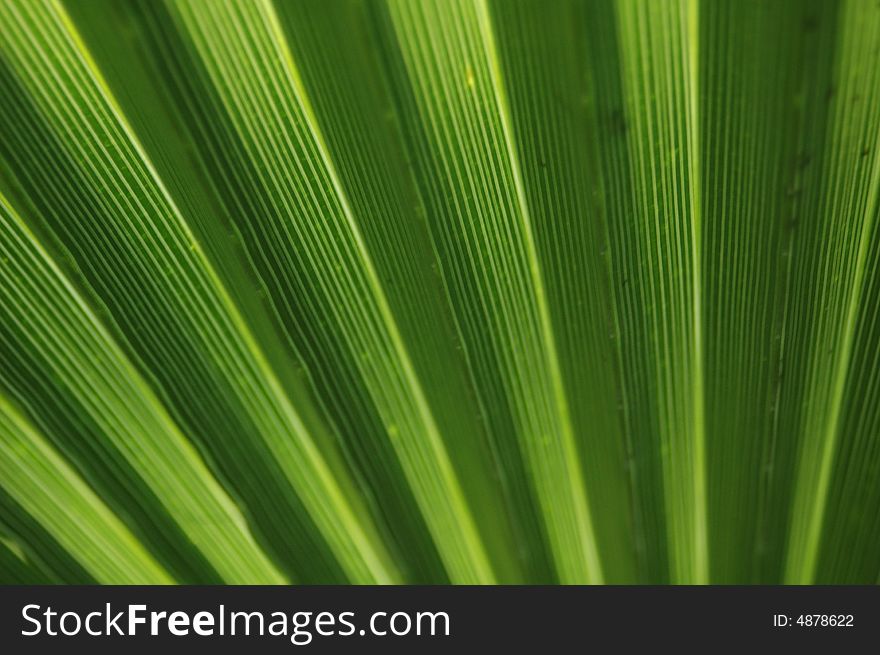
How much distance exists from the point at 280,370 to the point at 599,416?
0.30 meters

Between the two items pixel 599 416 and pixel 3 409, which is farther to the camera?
pixel 599 416

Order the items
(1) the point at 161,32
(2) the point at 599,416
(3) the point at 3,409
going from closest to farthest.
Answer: (1) the point at 161,32
(3) the point at 3,409
(2) the point at 599,416

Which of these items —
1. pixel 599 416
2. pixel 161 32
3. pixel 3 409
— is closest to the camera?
pixel 161 32

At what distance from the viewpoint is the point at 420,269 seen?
1.65ft

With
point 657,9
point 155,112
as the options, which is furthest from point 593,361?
point 155,112

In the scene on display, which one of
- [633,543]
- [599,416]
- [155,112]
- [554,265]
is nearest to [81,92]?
[155,112]

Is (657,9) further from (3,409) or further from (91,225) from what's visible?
(3,409)

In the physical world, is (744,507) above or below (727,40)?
below

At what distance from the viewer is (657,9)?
15.8 inches

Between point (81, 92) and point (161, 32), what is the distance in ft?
0.21

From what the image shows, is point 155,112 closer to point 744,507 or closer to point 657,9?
point 657,9

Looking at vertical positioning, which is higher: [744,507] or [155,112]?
[155,112]

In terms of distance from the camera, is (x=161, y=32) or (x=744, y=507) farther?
(x=744, y=507)

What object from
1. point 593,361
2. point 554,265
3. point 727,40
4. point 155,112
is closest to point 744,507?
point 593,361
